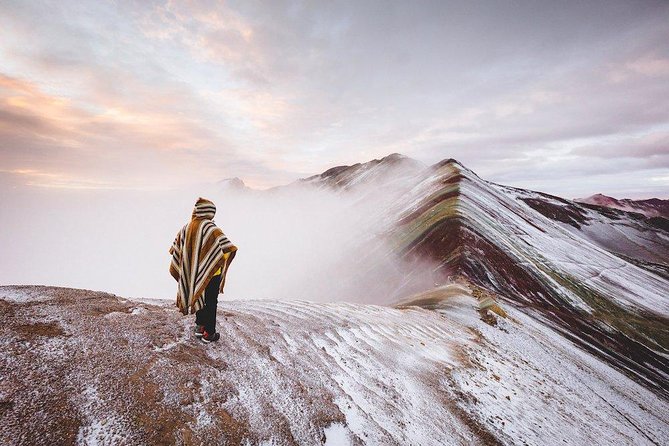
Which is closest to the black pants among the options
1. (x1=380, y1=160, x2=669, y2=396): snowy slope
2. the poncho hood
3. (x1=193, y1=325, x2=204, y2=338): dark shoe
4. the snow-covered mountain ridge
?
A: (x1=193, y1=325, x2=204, y2=338): dark shoe

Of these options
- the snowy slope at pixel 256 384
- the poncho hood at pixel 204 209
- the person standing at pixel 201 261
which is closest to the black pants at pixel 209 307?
the person standing at pixel 201 261

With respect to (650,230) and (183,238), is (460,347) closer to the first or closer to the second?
(183,238)

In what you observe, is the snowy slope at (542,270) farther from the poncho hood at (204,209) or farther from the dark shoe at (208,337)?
the poncho hood at (204,209)

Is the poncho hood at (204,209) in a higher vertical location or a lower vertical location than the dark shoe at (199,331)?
higher

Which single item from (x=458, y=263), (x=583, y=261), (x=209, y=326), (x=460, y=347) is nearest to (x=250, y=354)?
(x=209, y=326)

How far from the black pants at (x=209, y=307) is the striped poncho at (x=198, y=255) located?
13cm

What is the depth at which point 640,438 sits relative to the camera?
1820 centimetres

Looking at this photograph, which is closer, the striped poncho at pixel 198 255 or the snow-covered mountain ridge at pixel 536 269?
the striped poncho at pixel 198 255

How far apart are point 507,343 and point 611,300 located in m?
53.3

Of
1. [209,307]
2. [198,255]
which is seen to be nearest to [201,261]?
[198,255]

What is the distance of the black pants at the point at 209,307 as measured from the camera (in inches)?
329

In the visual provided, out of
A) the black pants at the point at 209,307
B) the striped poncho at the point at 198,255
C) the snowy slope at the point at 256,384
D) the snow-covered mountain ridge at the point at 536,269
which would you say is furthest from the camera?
the snow-covered mountain ridge at the point at 536,269

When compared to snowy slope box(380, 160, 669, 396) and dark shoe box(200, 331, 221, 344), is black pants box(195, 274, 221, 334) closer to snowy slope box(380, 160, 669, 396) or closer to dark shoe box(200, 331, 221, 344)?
dark shoe box(200, 331, 221, 344)

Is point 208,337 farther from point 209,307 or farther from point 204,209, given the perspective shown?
point 204,209
